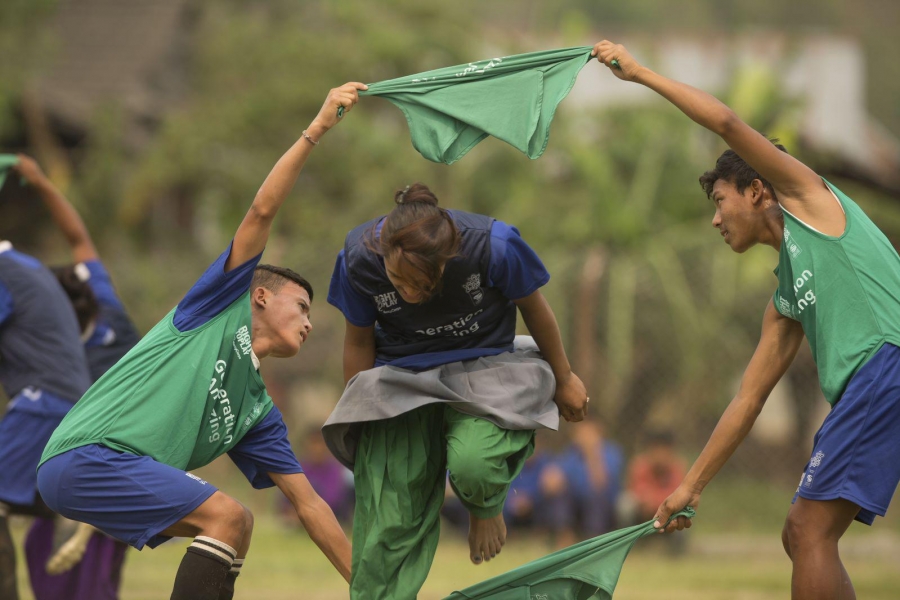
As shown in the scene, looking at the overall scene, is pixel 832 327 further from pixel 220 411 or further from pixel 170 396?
pixel 170 396

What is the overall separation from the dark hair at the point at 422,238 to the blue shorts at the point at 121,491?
1.10 metres

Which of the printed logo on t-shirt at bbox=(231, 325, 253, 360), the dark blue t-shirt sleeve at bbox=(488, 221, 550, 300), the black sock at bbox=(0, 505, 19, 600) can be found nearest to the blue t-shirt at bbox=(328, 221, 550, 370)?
the dark blue t-shirt sleeve at bbox=(488, 221, 550, 300)

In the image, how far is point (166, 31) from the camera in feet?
60.8

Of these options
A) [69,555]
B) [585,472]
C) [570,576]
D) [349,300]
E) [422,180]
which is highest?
[349,300]

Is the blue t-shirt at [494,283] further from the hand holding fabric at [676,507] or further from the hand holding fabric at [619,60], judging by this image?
the hand holding fabric at [676,507]

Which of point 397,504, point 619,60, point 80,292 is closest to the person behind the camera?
point 619,60

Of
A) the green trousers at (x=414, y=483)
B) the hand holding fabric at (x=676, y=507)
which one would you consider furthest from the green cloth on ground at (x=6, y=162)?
the hand holding fabric at (x=676, y=507)

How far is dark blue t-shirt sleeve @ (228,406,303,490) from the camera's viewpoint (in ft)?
14.3

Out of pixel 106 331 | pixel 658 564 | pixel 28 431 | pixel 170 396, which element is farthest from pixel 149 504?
pixel 658 564

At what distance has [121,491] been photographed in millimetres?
3738

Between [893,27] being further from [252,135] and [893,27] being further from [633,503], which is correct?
[633,503]

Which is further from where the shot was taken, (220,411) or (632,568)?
(632,568)

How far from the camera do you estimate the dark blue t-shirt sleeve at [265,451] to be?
437 centimetres

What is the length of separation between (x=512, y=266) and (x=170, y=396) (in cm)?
139
